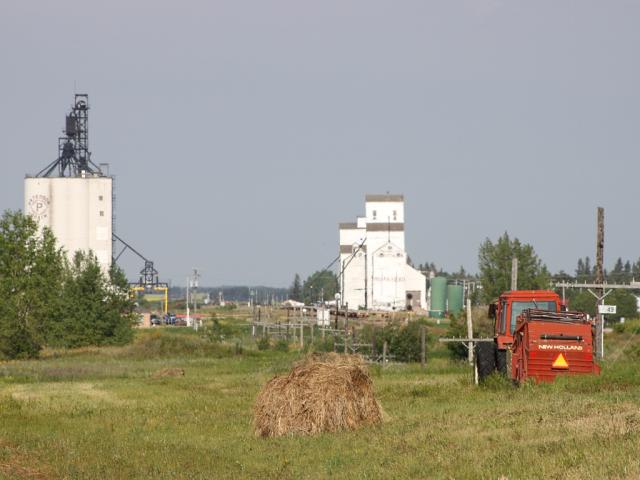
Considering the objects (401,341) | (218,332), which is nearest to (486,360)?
(401,341)

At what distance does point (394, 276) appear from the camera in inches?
5384

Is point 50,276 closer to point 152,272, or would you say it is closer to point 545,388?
point 545,388

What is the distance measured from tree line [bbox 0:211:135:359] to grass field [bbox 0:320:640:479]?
36.1m

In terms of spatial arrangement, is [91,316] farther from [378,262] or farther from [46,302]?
[378,262]

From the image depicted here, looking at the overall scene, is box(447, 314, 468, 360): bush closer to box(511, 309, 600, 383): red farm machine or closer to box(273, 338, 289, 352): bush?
box(273, 338, 289, 352): bush

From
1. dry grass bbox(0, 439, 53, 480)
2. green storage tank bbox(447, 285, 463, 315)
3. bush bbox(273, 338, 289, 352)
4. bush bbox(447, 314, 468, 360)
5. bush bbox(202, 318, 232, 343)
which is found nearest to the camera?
dry grass bbox(0, 439, 53, 480)

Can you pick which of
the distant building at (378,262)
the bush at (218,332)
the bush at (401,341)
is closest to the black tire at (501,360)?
the bush at (401,341)

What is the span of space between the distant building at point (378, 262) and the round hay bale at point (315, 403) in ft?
349

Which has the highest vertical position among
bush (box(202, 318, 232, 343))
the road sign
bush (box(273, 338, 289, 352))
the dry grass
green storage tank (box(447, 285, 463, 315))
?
green storage tank (box(447, 285, 463, 315))

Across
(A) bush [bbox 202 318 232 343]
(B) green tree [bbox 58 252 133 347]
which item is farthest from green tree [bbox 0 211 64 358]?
(A) bush [bbox 202 318 232 343]

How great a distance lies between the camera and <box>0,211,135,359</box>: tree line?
7475 centimetres

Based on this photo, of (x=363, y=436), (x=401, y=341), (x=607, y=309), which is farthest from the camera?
(x=401, y=341)

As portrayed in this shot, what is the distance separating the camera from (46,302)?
77.8m

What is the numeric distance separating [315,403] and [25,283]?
Answer: 55.6 meters
